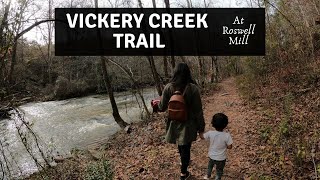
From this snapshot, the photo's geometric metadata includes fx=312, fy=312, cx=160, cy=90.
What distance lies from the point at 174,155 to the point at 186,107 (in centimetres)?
271

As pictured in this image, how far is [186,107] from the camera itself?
4.79 m

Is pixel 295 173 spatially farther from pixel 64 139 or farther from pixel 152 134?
pixel 64 139

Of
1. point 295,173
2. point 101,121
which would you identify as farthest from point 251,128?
point 101,121

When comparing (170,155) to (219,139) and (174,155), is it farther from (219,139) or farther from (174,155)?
(219,139)

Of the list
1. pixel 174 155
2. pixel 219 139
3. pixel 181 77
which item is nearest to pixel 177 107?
pixel 181 77

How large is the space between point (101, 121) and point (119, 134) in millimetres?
3766

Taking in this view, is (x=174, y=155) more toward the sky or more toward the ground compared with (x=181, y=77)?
more toward the ground

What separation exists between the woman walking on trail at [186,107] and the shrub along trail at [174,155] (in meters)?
1.18

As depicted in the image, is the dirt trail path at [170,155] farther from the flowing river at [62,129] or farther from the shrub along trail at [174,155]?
the flowing river at [62,129]

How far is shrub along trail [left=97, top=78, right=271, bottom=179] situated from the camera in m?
5.92

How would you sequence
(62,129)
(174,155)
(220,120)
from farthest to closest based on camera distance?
(62,129) → (174,155) → (220,120)

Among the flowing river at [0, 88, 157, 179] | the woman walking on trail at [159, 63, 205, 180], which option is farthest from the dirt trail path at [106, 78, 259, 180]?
the flowing river at [0, 88, 157, 179]

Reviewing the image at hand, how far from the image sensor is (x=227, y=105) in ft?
39.5

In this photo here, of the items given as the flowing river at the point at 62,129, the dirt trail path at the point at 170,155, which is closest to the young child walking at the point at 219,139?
the dirt trail path at the point at 170,155
